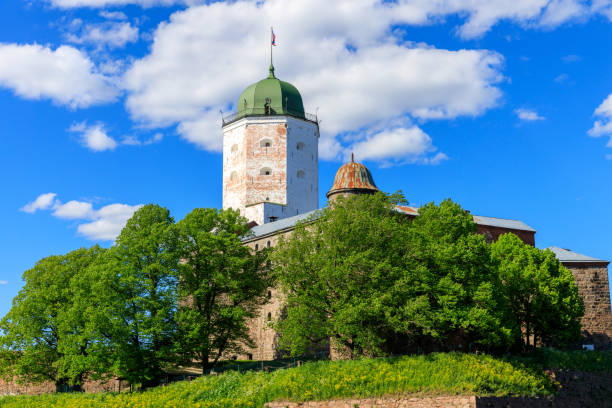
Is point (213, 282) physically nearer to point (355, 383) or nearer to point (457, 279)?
point (355, 383)

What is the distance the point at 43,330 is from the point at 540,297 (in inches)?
1243

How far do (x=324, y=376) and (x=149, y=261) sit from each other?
13370 millimetres

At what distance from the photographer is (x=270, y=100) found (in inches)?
2611

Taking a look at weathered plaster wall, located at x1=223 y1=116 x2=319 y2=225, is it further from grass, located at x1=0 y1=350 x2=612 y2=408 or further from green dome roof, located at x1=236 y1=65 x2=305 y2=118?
grass, located at x1=0 y1=350 x2=612 y2=408

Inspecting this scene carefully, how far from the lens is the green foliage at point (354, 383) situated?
28750mm

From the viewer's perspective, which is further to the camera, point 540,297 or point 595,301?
point 595,301

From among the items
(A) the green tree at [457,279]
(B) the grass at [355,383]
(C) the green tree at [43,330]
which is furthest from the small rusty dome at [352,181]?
(C) the green tree at [43,330]

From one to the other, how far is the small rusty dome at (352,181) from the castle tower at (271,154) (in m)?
21.2

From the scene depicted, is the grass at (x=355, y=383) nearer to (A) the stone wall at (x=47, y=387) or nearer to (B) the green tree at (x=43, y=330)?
(B) the green tree at (x=43, y=330)

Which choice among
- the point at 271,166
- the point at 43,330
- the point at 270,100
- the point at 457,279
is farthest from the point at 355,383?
the point at 270,100

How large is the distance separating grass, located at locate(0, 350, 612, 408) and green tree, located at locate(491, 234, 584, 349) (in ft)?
23.6

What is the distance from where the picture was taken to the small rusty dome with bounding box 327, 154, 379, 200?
134 ft

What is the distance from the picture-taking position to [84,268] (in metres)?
43.0

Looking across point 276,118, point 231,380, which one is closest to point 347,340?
point 231,380
